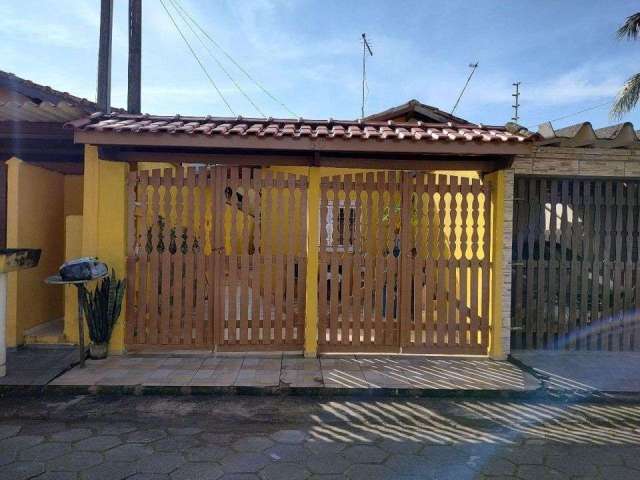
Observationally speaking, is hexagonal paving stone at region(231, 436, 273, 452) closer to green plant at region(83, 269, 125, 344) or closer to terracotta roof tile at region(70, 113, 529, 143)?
green plant at region(83, 269, 125, 344)

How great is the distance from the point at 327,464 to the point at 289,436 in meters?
0.56

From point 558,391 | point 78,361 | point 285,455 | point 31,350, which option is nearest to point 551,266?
point 558,391

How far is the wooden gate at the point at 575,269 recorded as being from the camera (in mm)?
6004

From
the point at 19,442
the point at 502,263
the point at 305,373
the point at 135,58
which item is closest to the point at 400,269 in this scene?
the point at 502,263

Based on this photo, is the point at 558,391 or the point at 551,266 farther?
the point at 551,266

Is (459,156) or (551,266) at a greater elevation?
(459,156)

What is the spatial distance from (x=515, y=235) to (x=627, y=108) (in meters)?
9.47

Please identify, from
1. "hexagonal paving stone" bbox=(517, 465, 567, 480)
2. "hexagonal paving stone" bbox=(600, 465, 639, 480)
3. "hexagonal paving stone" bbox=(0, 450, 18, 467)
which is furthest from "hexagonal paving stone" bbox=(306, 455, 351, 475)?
"hexagonal paving stone" bbox=(0, 450, 18, 467)

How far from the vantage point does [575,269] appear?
6.00 meters

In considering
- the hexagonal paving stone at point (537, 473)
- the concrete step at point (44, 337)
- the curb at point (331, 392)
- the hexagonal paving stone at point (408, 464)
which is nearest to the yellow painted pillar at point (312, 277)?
the curb at point (331, 392)

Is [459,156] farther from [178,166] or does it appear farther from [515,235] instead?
[178,166]

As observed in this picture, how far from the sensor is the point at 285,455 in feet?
11.3

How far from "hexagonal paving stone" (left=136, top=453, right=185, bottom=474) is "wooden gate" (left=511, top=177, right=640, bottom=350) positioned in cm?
449

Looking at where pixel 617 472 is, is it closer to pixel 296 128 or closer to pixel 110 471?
pixel 110 471
